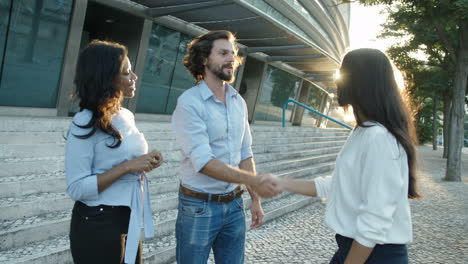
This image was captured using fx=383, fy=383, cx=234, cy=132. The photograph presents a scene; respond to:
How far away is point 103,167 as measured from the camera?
6.72ft

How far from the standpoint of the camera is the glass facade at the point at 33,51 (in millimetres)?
8352

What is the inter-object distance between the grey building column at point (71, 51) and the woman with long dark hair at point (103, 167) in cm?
794

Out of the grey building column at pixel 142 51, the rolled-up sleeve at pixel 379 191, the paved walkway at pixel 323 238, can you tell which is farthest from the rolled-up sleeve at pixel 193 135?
the grey building column at pixel 142 51

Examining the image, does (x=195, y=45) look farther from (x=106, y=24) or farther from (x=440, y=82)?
(x=440, y=82)

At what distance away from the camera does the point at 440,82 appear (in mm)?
18156

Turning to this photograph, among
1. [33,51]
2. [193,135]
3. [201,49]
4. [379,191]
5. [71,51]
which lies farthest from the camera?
[71,51]

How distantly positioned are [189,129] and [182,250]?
2.51ft

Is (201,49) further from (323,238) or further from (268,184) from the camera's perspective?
(323,238)

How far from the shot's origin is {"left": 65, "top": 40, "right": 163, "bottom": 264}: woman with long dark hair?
1.95 meters

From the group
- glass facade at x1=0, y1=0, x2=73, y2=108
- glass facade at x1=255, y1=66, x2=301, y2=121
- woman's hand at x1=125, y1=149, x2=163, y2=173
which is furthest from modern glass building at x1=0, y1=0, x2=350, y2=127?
woman's hand at x1=125, y1=149, x2=163, y2=173

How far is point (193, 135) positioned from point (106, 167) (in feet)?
1.75

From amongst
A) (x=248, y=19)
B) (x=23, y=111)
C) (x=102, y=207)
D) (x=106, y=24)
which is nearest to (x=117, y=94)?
(x=102, y=207)

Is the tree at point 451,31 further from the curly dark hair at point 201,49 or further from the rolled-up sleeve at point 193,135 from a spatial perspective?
the rolled-up sleeve at point 193,135

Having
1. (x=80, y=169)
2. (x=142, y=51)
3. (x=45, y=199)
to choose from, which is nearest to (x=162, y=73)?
(x=142, y=51)
